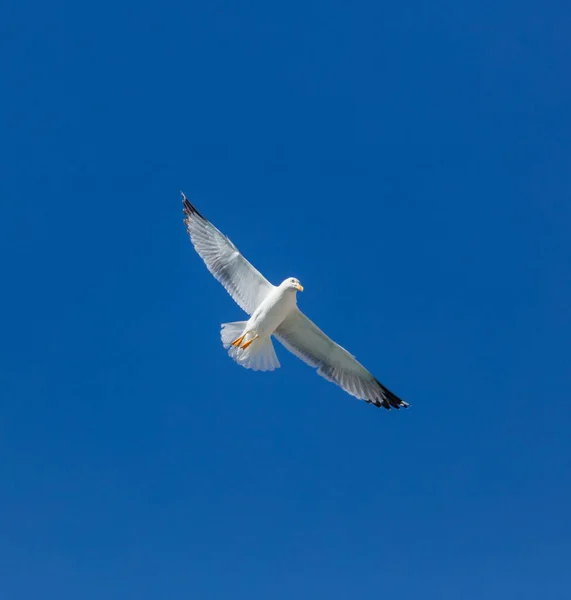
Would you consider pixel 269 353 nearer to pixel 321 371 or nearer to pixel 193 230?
pixel 321 371

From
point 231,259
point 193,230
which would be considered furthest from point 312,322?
point 193,230

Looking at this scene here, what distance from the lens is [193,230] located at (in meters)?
13.8

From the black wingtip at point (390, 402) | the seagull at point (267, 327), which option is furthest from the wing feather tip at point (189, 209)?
the black wingtip at point (390, 402)

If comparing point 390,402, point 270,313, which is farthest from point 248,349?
point 390,402

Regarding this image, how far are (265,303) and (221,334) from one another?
90cm

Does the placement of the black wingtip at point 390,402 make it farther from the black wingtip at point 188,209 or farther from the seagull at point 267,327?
the black wingtip at point 188,209

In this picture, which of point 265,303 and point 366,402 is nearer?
point 265,303

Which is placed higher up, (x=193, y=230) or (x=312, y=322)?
(x=193, y=230)

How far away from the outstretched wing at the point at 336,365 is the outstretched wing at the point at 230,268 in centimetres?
69

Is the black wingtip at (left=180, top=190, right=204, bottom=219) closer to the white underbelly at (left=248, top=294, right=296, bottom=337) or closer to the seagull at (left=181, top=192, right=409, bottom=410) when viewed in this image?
the seagull at (left=181, top=192, right=409, bottom=410)

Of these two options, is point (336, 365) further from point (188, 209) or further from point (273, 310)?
point (188, 209)

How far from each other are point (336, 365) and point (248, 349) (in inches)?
63.2

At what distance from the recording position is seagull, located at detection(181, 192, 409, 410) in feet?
41.9

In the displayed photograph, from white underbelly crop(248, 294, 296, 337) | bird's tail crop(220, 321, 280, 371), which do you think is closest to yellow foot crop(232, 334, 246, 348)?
bird's tail crop(220, 321, 280, 371)
